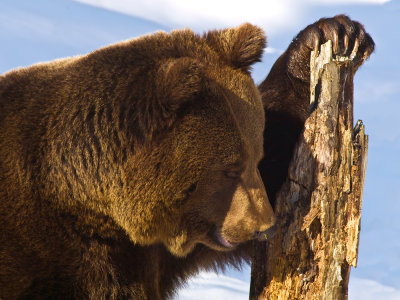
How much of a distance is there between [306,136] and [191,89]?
3.55ft

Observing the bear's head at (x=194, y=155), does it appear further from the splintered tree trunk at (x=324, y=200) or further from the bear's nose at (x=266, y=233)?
the splintered tree trunk at (x=324, y=200)

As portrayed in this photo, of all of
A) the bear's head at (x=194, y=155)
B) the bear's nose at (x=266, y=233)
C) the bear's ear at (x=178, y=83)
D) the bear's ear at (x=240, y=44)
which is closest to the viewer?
the bear's ear at (x=178, y=83)

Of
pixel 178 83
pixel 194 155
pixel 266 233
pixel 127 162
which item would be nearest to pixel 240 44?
pixel 178 83

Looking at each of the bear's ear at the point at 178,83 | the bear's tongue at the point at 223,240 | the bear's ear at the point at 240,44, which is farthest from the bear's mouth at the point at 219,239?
the bear's ear at the point at 240,44

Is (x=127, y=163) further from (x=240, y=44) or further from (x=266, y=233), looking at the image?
(x=240, y=44)

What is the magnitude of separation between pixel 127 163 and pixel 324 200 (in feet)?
4.95

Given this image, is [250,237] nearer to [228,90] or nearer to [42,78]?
[228,90]

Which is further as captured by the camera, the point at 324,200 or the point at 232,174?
the point at 324,200

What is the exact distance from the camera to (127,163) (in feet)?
15.0

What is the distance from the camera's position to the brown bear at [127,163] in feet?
14.9

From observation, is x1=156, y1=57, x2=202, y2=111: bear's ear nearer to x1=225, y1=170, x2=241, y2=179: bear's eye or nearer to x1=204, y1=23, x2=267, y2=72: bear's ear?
x1=204, y1=23, x2=267, y2=72: bear's ear

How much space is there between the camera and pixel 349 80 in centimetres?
493

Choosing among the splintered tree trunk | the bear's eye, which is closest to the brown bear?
the bear's eye

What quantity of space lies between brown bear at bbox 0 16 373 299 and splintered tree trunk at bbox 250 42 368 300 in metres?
0.31
